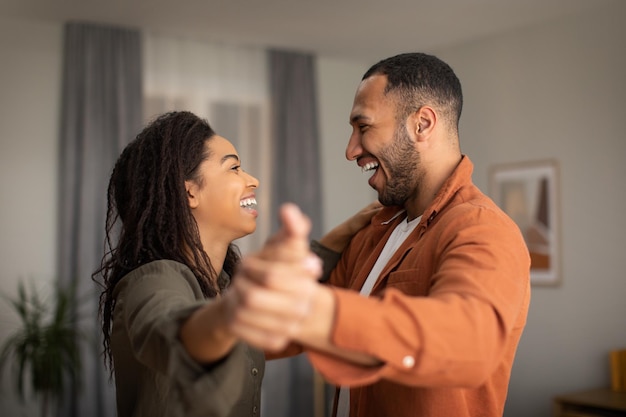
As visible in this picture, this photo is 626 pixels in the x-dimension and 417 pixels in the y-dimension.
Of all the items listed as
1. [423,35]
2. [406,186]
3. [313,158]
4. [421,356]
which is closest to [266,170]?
[313,158]

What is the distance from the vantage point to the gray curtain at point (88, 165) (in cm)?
539

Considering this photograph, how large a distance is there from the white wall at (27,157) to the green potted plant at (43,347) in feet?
0.41

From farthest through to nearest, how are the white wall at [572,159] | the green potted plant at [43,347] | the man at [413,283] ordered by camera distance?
1. the white wall at [572,159]
2. the green potted plant at [43,347]
3. the man at [413,283]

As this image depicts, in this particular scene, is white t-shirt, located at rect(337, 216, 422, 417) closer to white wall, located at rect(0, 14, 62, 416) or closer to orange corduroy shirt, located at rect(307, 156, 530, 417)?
orange corduroy shirt, located at rect(307, 156, 530, 417)

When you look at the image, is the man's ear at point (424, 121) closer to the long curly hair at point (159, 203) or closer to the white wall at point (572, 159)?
the long curly hair at point (159, 203)

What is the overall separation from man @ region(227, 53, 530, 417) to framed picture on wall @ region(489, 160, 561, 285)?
3.36 meters

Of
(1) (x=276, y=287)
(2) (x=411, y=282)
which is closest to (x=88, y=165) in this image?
(2) (x=411, y=282)

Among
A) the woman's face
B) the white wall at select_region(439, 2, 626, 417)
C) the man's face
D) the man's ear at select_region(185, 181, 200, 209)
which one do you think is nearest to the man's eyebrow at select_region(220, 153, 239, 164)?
the woman's face

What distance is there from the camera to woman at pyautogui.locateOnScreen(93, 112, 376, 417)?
1.30 metres

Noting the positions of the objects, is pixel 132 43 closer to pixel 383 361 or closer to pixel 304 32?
pixel 304 32

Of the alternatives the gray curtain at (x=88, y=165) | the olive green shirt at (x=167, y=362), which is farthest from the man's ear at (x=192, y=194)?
the gray curtain at (x=88, y=165)

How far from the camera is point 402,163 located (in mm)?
2062

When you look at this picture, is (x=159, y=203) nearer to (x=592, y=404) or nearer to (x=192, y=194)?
(x=192, y=194)

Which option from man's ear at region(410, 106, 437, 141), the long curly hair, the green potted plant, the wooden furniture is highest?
man's ear at region(410, 106, 437, 141)
